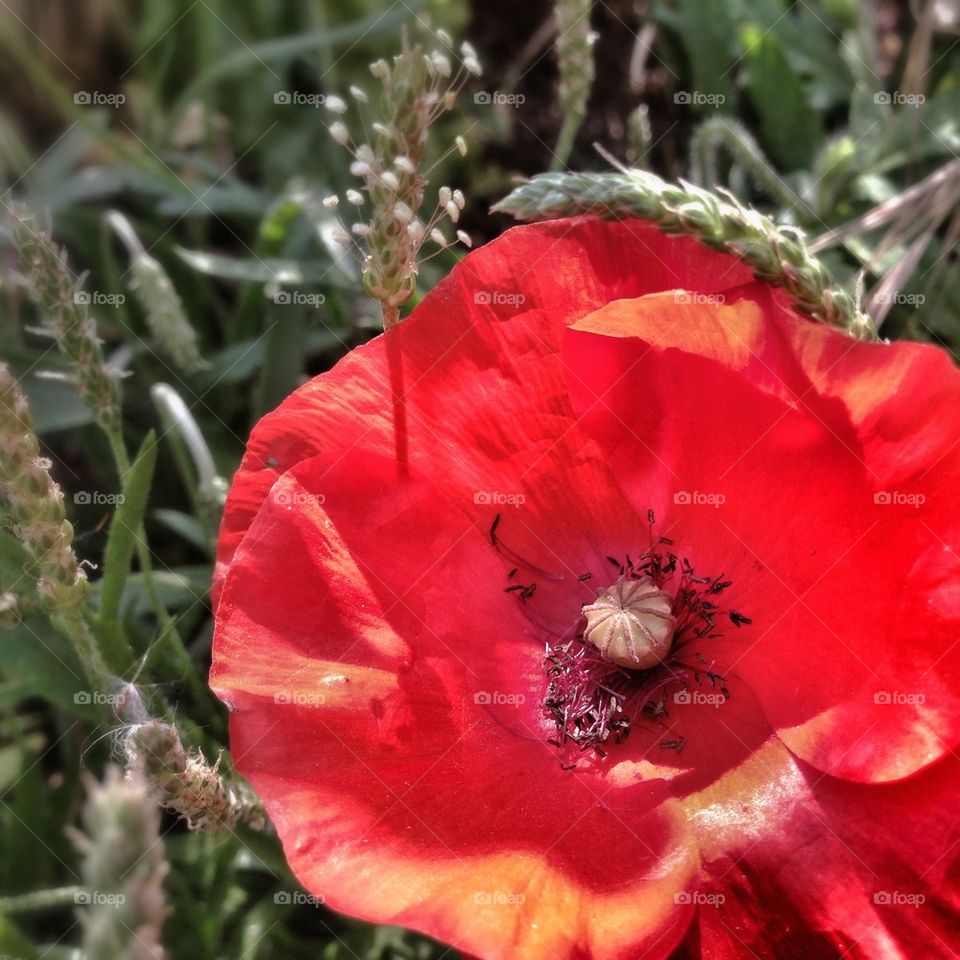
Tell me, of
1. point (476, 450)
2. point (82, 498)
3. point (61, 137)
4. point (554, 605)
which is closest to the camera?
point (476, 450)

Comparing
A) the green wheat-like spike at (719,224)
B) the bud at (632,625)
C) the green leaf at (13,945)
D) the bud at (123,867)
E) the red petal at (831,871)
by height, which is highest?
the green wheat-like spike at (719,224)

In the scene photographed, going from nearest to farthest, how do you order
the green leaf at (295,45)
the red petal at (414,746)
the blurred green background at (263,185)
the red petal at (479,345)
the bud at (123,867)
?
the bud at (123,867) < the red petal at (414,746) < the red petal at (479,345) < the blurred green background at (263,185) < the green leaf at (295,45)

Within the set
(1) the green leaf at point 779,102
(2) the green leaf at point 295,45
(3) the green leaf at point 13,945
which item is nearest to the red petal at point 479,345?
(3) the green leaf at point 13,945

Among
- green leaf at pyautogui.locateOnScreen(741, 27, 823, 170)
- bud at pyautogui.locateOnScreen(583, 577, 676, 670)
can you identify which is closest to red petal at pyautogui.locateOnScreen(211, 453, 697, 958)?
bud at pyautogui.locateOnScreen(583, 577, 676, 670)

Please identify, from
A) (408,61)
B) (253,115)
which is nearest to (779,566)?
(408,61)

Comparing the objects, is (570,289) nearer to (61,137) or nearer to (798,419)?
(798,419)

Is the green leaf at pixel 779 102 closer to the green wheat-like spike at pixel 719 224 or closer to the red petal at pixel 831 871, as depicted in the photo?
the green wheat-like spike at pixel 719 224
